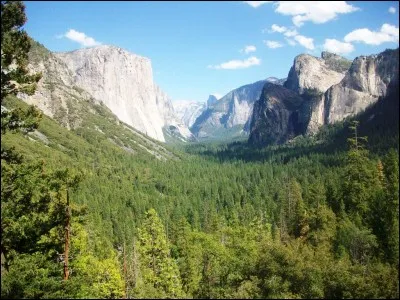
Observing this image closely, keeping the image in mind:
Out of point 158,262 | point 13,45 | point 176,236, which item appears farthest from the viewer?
point 176,236

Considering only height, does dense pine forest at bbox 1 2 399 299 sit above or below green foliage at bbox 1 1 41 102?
below

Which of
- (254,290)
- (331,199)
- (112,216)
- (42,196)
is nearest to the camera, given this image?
(42,196)

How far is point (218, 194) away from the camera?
128875mm

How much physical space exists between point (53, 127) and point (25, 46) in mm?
179278

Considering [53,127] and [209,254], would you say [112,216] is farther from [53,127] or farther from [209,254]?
[53,127]

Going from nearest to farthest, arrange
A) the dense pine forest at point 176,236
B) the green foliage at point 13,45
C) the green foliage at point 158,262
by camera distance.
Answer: the green foliage at point 13,45
the dense pine forest at point 176,236
the green foliage at point 158,262

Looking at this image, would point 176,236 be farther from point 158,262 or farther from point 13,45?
point 13,45

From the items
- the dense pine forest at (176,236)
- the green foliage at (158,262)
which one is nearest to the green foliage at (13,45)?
the dense pine forest at (176,236)

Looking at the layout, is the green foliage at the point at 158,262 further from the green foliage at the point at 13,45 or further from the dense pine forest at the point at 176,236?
the green foliage at the point at 13,45

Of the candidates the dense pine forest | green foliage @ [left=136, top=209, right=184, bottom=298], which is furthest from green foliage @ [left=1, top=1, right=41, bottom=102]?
green foliage @ [left=136, top=209, right=184, bottom=298]

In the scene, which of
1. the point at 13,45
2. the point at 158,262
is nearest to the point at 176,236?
the point at 158,262

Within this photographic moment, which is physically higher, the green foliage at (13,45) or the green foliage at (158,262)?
the green foliage at (13,45)

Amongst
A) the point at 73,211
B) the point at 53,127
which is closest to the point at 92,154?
the point at 53,127

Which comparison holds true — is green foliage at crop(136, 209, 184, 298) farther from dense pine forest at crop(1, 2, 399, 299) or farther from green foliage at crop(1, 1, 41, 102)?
A: green foliage at crop(1, 1, 41, 102)
